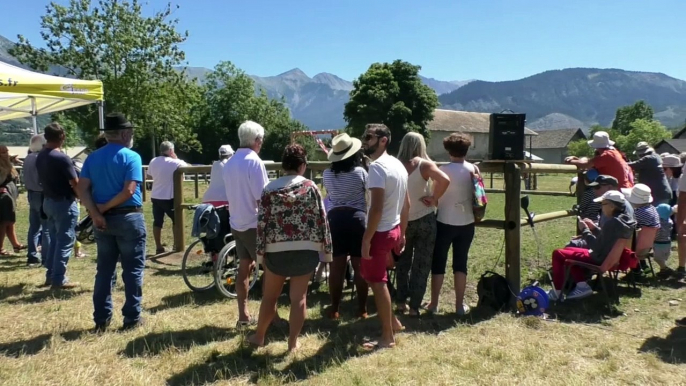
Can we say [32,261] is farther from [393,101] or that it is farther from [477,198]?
[393,101]

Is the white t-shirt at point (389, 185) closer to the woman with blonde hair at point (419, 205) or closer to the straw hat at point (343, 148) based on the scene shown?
the straw hat at point (343, 148)

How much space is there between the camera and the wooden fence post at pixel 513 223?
17.1 feet

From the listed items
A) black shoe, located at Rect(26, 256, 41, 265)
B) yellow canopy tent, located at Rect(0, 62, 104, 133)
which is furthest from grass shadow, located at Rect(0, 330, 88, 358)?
black shoe, located at Rect(26, 256, 41, 265)

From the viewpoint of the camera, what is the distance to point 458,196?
4.89 m

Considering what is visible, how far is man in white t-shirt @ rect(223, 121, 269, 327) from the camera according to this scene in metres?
4.44

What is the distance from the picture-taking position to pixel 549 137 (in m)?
95.7

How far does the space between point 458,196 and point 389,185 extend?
3.80 feet

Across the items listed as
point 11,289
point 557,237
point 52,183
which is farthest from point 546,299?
point 11,289

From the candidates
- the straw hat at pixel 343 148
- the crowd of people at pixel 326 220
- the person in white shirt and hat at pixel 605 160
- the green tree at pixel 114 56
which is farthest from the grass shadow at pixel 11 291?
the green tree at pixel 114 56

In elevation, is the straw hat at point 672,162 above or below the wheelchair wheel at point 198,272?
above

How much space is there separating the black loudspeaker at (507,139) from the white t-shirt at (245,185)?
95.8 inches

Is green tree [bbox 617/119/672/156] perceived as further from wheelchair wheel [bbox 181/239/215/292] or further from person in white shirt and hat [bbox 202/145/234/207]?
wheelchair wheel [bbox 181/239/215/292]

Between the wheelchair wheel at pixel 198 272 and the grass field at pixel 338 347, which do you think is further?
the wheelchair wheel at pixel 198 272

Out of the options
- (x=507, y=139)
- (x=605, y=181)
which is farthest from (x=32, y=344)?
(x=605, y=181)
